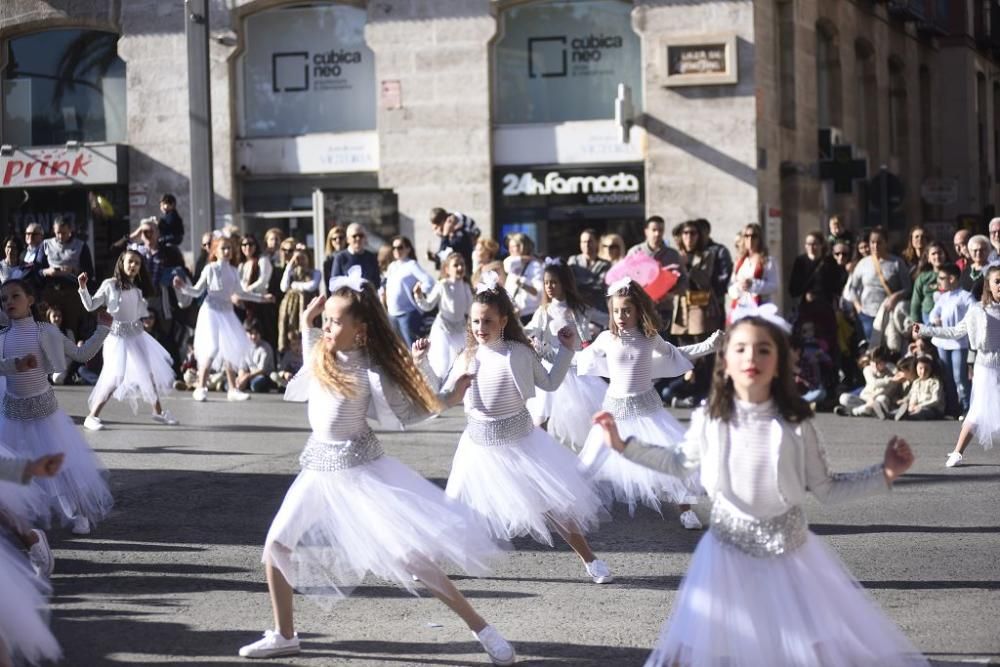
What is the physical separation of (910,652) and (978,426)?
24.1 ft

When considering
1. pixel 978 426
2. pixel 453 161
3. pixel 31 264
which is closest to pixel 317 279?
pixel 31 264

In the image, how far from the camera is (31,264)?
20.3 m

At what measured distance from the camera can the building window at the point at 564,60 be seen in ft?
83.8

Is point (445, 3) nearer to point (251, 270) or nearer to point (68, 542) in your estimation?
point (251, 270)

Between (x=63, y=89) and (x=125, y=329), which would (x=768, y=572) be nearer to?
(x=125, y=329)

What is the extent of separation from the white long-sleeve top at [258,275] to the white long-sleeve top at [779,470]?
14.0 metres

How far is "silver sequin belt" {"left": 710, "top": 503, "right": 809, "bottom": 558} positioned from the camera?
608 centimetres

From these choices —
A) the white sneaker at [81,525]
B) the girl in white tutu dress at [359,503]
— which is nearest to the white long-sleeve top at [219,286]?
the white sneaker at [81,525]

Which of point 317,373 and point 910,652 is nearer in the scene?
point 910,652

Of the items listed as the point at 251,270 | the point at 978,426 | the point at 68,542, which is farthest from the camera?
the point at 251,270

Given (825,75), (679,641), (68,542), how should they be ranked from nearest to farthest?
(679,641), (68,542), (825,75)

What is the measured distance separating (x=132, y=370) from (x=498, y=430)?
24.8ft

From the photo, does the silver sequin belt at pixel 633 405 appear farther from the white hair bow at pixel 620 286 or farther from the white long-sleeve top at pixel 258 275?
the white long-sleeve top at pixel 258 275

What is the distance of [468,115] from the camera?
2581cm
